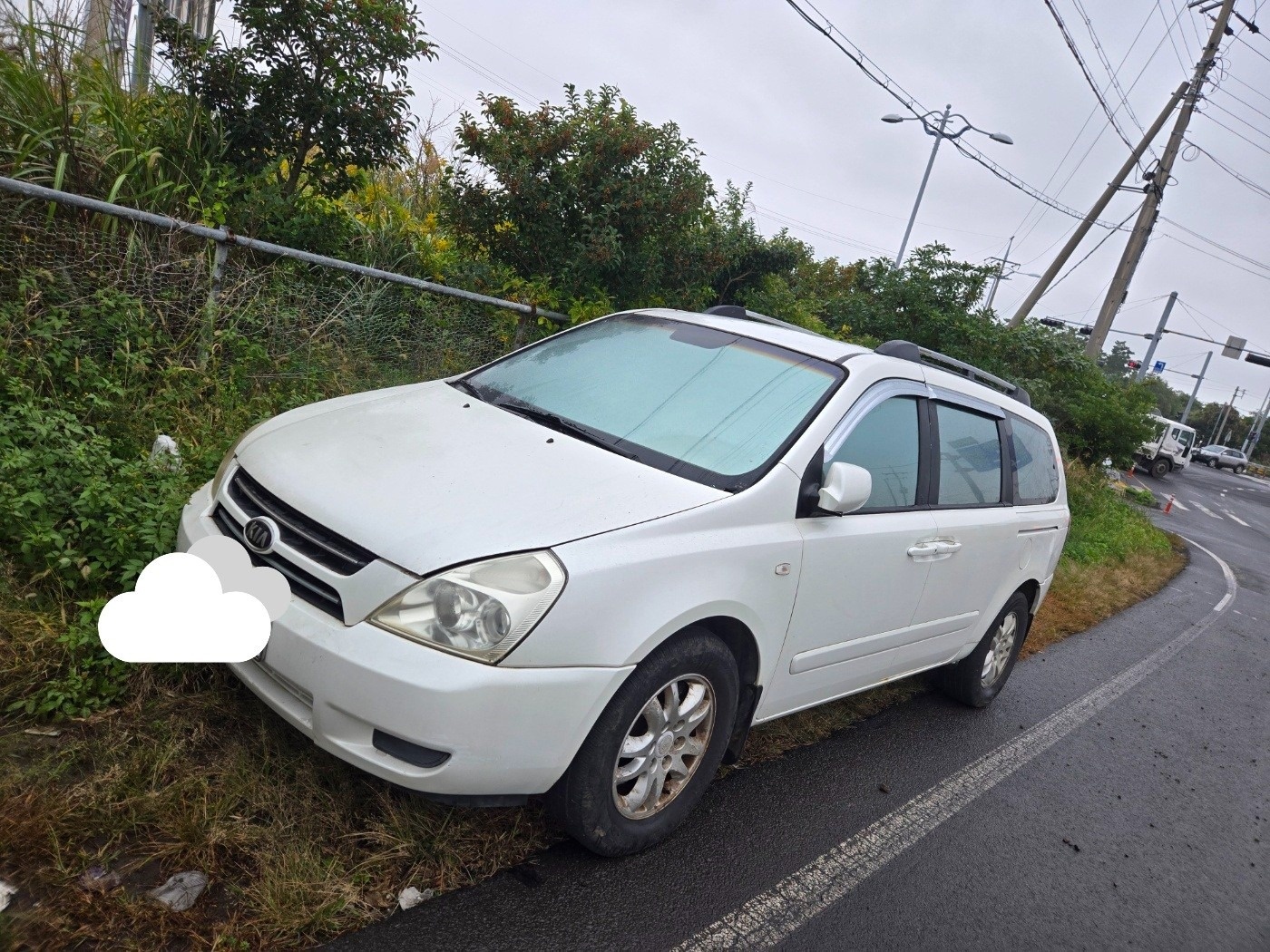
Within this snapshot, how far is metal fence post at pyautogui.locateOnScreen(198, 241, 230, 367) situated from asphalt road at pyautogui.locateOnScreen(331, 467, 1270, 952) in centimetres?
357

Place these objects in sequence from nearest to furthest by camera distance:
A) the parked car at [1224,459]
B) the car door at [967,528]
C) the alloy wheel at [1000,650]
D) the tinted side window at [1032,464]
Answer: the car door at [967,528]
the tinted side window at [1032,464]
the alloy wheel at [1000,650]
the parked car at [1224,459]

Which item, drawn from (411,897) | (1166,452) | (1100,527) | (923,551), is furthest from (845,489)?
(1166,452)

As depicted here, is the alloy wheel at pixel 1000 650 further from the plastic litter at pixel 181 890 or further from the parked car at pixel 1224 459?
the parked car at pixel 1224 459

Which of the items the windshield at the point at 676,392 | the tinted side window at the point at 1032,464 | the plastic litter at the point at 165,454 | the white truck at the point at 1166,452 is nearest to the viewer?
the windshield at the point at 676,392

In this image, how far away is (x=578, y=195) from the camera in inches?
285

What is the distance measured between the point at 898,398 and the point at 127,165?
4438 mm

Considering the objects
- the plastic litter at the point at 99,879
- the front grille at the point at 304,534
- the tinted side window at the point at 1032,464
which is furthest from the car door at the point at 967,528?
the plastic litter at the point at 99,879

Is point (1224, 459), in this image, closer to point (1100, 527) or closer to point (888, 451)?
point (1100, 527)

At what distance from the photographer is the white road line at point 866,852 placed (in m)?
2.79

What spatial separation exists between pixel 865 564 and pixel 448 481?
5.62ft

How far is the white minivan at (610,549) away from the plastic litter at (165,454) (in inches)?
32.7

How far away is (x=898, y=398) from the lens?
392 centimetres

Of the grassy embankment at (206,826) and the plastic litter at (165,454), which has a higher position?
the plastic litter at (165,454)

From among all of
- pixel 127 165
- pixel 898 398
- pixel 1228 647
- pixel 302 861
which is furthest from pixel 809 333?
pixel 1228 647
